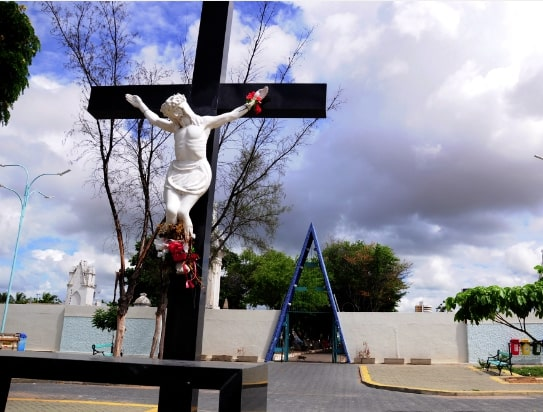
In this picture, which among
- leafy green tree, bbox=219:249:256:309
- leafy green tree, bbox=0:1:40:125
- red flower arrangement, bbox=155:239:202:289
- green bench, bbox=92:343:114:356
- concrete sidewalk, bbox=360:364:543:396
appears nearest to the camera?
red flower arrangement, bbox=155:239:202:289

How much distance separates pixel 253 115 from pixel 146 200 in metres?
8.85

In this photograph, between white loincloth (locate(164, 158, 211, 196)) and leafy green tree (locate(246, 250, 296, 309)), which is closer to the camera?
white loincloth (locate(164, 158, 211, 196))

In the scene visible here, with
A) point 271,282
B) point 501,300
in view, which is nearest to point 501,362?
point 501,300

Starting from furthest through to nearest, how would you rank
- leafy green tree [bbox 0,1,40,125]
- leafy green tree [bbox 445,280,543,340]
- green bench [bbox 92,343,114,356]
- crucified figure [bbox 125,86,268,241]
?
green bench [bbox 92,343,114,356]
leafy green tree [bbox 0,1,40,125]
leafy green tree [bbox 445,280,543,340]
crucified figure [bbox 125,86,268,241]

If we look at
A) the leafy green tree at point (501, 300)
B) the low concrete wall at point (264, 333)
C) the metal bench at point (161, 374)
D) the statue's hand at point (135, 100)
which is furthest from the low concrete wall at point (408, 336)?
the metal bench at point (161, 374)

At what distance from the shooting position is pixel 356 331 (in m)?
21.3

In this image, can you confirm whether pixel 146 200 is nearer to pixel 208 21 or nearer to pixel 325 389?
pixel 325 389

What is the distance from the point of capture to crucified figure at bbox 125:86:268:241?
4.28m

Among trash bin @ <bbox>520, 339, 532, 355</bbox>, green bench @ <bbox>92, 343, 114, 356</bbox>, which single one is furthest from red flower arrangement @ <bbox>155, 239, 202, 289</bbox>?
trash bin @ <bbox>520, 339, 532, 355</bbox>

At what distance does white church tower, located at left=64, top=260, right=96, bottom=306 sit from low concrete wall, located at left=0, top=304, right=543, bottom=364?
13889 mm

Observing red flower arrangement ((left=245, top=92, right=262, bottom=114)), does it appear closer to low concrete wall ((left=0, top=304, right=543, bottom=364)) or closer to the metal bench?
the metal bench

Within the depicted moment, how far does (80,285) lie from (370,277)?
21.5 meters

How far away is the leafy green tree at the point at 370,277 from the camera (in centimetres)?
3703

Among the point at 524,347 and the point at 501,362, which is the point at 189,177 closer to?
the point at 501,362
